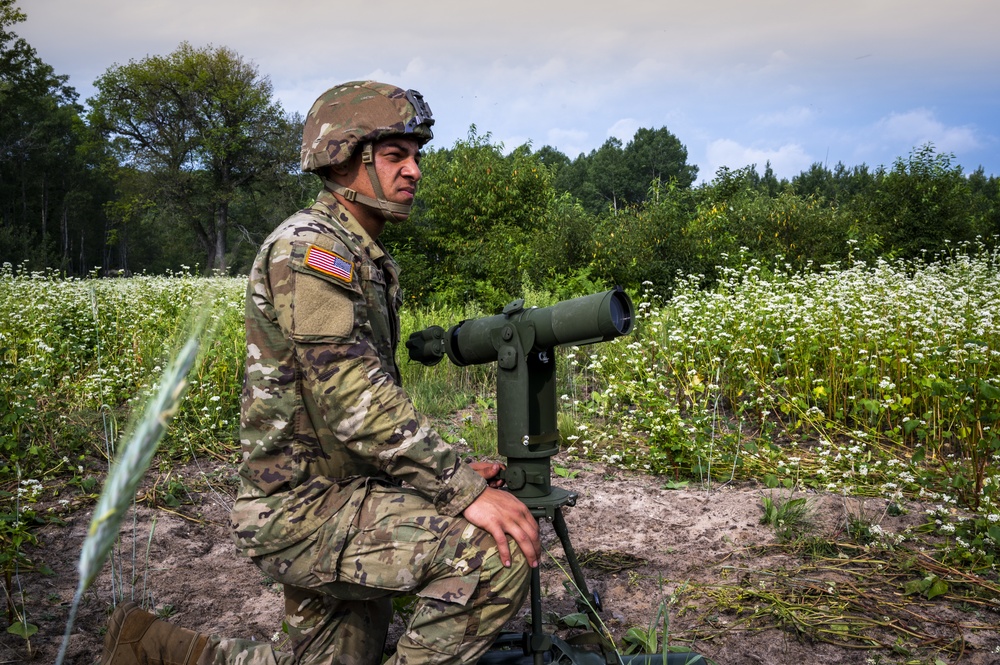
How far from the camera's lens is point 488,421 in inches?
236

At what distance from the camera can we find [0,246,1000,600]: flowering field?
443 cm

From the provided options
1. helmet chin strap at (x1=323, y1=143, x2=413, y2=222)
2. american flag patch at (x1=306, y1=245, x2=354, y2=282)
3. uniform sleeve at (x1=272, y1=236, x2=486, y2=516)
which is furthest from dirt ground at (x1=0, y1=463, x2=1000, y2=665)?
helmet chin strap at (x1=323, y1=143, x2=413, y2=222)

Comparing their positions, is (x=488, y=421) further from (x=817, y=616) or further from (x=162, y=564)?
(x=817, y=616)

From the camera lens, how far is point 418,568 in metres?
2.15

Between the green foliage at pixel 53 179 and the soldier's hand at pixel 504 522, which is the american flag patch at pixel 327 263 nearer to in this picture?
the soldier's hand at pixel 504 522

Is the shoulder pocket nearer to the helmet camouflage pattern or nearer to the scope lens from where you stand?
the helmet camouflage pattern

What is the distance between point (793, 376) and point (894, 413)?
0.92m

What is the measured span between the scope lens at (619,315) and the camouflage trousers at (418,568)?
2.31 ft

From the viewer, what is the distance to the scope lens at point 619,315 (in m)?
2.28

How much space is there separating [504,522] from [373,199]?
1077 mm

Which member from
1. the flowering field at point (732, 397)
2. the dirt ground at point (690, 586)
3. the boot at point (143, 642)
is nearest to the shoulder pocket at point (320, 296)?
the dirt ground at point (690, 586)

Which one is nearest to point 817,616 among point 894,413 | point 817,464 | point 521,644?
point 521,644

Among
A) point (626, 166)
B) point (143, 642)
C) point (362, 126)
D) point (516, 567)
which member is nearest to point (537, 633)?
point (516, 567)

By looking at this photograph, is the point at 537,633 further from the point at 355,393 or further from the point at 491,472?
the point at 355,393
